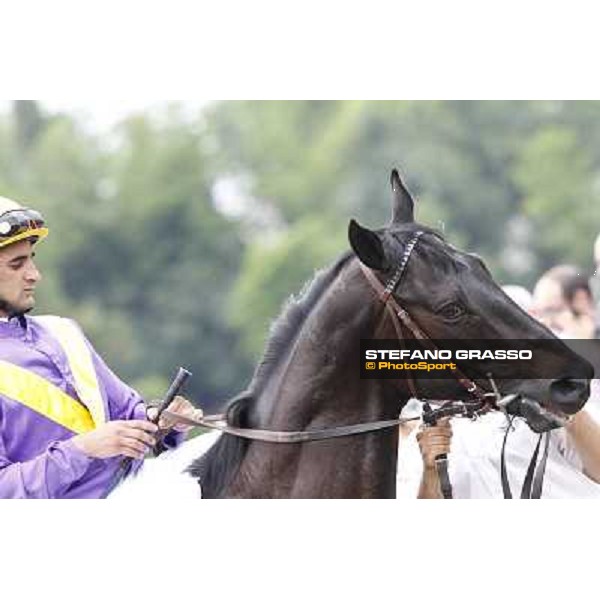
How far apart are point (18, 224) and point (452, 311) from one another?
1.04 meters

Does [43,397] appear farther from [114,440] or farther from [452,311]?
[452,311]

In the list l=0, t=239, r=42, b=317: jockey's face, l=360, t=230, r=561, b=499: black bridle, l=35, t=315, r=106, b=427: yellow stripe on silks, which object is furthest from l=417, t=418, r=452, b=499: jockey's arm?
l=0, t=239, r=42, b=317: jockey's face

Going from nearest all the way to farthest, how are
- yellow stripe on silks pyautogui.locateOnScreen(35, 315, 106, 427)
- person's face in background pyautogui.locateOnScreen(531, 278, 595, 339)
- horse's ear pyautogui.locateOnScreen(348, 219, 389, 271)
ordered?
horse's ear pyautogui.locateOnScreen(348, 219, 389, 271), yellow stripe on silks pyautogui.locateOnScreen(35, 315, 106, 427), person's face in background pyautogui.locateOnScreen(531, 278, 595, 339)

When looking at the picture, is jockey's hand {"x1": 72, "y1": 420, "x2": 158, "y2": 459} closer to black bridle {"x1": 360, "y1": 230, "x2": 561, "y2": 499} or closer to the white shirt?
black bridle {"x1": 360, "y1": 230, "x2": 561, "y2": 499}

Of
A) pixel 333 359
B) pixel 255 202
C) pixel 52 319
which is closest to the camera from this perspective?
pixel 333 359

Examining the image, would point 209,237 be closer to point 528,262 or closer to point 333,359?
point 528,262

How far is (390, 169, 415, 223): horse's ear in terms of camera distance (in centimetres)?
322

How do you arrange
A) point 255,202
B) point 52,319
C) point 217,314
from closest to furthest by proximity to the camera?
point 52,319
point 217,314
point 255,202

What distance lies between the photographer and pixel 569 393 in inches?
120

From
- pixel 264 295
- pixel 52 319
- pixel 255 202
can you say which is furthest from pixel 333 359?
pixel 255 202

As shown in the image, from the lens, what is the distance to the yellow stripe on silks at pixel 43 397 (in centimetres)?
318

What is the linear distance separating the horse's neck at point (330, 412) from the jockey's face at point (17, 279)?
64 centimetres

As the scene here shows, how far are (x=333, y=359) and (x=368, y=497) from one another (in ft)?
1.10

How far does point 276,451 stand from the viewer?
10.5ft
